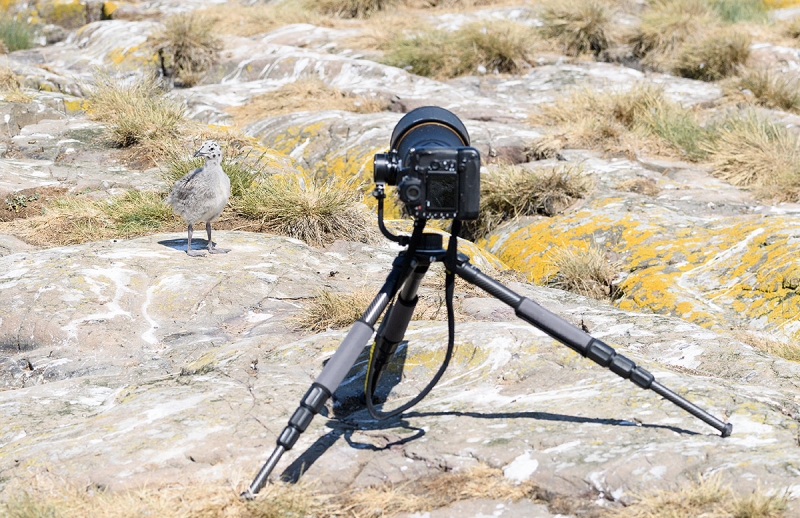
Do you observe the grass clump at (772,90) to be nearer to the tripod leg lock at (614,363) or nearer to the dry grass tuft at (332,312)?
the dry grass tuft at (332,312)

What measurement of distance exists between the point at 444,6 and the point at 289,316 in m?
13.2

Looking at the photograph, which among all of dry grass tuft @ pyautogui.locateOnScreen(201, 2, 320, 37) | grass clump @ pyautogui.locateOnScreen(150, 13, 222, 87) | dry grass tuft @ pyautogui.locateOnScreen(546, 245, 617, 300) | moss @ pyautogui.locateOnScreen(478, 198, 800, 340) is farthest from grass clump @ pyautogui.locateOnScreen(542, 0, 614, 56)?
dry grass tuft @ pyautogui.locateOnScreen(546, 245, 617, 300)

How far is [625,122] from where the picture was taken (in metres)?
9.77

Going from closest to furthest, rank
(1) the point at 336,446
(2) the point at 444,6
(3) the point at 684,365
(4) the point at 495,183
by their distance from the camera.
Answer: (1) the point at 336,446 < (3) the point at 684,365 < (4) the point at 495,183 < (2) the point at 444,6

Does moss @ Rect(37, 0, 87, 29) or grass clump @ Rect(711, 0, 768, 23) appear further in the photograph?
moss @ Rect(37, 0, 87, 29)

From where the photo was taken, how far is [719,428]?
9.07 feet

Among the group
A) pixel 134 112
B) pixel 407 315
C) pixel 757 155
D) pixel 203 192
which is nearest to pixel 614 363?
pixel 407 315

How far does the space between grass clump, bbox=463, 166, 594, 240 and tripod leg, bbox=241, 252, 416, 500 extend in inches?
185

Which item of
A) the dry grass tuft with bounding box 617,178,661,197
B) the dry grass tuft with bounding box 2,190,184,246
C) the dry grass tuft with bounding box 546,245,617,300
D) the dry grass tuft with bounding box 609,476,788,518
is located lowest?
the dry grass tuft with bounding box 546,245,617,300

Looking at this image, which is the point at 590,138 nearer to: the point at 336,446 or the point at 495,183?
the point at 495,183

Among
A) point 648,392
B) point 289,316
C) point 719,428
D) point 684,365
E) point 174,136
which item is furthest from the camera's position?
point 174,136

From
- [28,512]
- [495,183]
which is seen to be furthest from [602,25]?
[28,512]

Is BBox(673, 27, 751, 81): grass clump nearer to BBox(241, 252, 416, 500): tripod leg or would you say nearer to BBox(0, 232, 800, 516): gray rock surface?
BBox(0, 232, 800, 516): gray rock surface

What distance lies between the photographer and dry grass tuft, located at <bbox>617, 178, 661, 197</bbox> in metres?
7.61
